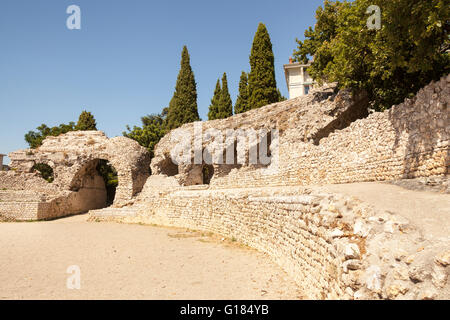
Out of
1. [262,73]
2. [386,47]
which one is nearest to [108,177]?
[262,73]

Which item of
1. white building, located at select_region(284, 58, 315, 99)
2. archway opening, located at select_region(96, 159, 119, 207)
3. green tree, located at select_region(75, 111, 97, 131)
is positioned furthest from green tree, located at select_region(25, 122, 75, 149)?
white building, located at select_region(284, 58, 315, 99)

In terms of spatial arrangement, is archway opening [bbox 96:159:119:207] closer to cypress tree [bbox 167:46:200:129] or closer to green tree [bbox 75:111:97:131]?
cypress tree [bbox 167:46:200:129]

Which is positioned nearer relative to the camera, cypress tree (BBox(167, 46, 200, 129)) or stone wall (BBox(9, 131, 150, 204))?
stone wall (BBox(9, 131, 150, 204))

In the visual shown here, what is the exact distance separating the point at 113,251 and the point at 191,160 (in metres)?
14.0

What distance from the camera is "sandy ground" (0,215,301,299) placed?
17.8 feet

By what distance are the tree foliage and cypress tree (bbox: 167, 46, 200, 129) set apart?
17663 mm

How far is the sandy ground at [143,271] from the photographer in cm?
544

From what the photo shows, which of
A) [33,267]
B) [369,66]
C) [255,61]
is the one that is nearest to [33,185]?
[33,267]

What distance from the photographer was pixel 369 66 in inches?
449

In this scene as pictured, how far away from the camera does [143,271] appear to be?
7.05m

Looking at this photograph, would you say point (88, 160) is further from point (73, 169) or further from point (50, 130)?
point (50, 130)

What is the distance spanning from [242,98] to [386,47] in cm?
2449

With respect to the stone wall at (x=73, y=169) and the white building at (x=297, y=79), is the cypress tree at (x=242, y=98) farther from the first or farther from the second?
the stone wall at (x=73, y=169)

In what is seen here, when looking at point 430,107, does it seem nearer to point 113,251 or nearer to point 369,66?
point 369,66
